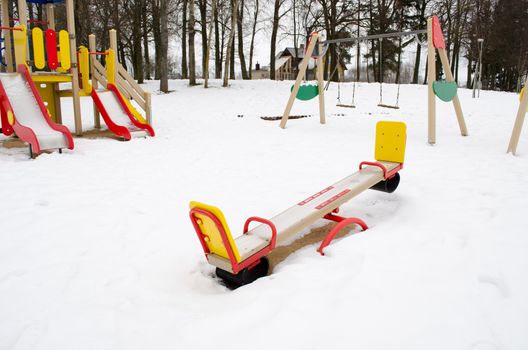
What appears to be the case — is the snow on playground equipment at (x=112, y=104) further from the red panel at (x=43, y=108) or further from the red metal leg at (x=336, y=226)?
the red metal leg at (x=336, y=226)

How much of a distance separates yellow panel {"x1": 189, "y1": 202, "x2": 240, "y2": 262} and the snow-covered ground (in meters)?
0.27

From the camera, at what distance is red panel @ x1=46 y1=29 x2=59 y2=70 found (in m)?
7.27

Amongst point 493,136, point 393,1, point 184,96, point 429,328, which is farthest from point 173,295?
point 393,1

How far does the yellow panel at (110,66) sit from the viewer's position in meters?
8.52

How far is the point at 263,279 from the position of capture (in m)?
2.91

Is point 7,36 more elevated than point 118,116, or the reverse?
point 7,36

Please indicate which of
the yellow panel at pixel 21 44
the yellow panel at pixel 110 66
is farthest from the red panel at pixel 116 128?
the yellow panel at pixel 21 44

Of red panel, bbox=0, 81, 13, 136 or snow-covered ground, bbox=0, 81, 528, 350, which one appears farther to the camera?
red panel, bbox=0, 81, 13, 136

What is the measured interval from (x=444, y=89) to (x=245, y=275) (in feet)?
19.2

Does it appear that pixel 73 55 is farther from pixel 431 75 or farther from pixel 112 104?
pixel 431 75

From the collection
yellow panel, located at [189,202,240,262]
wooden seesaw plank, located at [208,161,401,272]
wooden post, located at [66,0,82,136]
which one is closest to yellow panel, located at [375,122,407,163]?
wooden seesaw plank, located at [208,161,401,272]

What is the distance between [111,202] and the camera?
4.42 m

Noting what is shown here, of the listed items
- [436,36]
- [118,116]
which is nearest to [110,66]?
[118,116]

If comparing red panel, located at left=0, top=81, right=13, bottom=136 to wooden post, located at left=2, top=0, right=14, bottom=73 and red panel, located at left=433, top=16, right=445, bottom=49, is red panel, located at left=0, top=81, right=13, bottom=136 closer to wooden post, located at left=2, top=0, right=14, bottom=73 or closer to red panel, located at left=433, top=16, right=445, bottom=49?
wooden post, located at left=2, top=0, right=14, bottom=73
